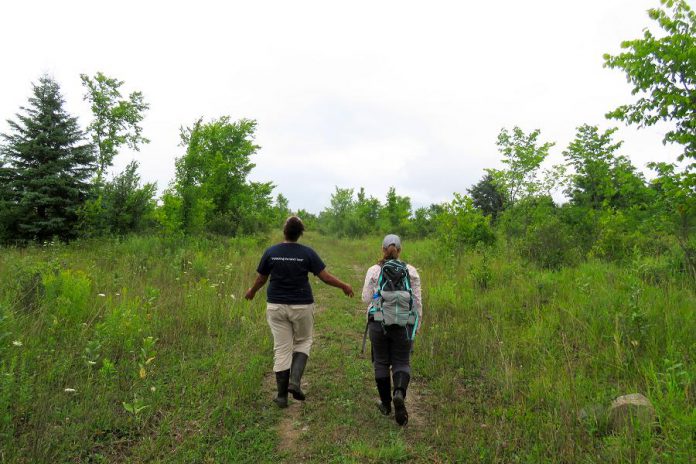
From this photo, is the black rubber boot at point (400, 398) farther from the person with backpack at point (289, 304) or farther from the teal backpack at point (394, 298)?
the person with backpack at point (289, 304)

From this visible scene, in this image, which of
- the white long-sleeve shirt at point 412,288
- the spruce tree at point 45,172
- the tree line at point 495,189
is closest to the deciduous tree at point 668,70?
the tree line at point 495,189

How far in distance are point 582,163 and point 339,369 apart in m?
12.9

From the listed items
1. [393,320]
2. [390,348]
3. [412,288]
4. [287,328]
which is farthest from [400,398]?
[287,328]

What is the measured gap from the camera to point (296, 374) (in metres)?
4.27

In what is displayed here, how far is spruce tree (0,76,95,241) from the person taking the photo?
13258 mm

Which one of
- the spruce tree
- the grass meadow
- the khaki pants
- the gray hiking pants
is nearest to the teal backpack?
the gray hiking pants

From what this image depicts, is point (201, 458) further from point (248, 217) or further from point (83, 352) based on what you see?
point (248, 217)

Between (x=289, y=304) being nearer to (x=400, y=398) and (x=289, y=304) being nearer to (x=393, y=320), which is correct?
(x=393, y=320)

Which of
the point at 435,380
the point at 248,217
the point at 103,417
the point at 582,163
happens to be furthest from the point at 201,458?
the point at 248,217

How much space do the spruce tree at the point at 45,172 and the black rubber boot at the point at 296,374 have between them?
13.4 m

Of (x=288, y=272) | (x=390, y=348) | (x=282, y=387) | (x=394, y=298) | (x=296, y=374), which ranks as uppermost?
(x=288, y=272)

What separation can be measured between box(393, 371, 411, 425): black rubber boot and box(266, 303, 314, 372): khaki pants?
1.25 metres

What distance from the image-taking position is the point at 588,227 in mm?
10992

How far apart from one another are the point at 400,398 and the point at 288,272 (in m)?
1.92
